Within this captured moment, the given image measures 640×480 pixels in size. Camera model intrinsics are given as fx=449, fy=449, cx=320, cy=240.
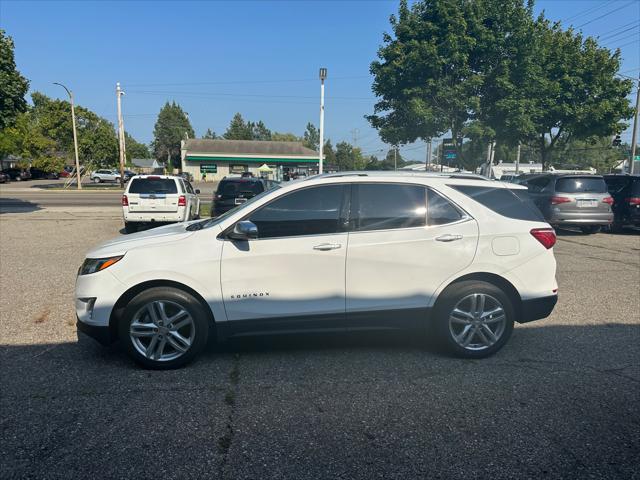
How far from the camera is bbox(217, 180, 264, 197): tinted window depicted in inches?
502

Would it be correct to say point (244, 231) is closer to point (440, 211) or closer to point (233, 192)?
point (440, 211)

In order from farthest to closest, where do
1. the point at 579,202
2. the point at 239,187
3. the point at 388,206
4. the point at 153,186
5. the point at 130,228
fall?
the point at 130,228 < the point at 239,187 < the point at 153,186 < the point at 579,202 < the point at 388,206

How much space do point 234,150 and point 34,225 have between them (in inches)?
2088

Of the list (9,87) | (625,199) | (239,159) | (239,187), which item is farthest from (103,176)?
(625,199)

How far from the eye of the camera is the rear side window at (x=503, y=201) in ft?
14.4

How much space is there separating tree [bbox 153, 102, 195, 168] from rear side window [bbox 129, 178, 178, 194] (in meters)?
93.4

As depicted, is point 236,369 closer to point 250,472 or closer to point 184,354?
point 184,354

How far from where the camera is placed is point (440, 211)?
4277mm

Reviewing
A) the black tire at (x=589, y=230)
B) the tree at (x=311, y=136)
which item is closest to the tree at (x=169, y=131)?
the tree at (x=311, y=136)

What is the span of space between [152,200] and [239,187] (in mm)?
2371

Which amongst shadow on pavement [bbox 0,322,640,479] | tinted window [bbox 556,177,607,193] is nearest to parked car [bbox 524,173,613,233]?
tinted window [bbox 556,177,607,193]

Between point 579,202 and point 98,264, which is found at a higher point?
point 579,202

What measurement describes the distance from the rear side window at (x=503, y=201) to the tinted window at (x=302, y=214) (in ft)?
3.99

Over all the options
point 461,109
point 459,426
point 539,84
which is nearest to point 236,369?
point 459,426
